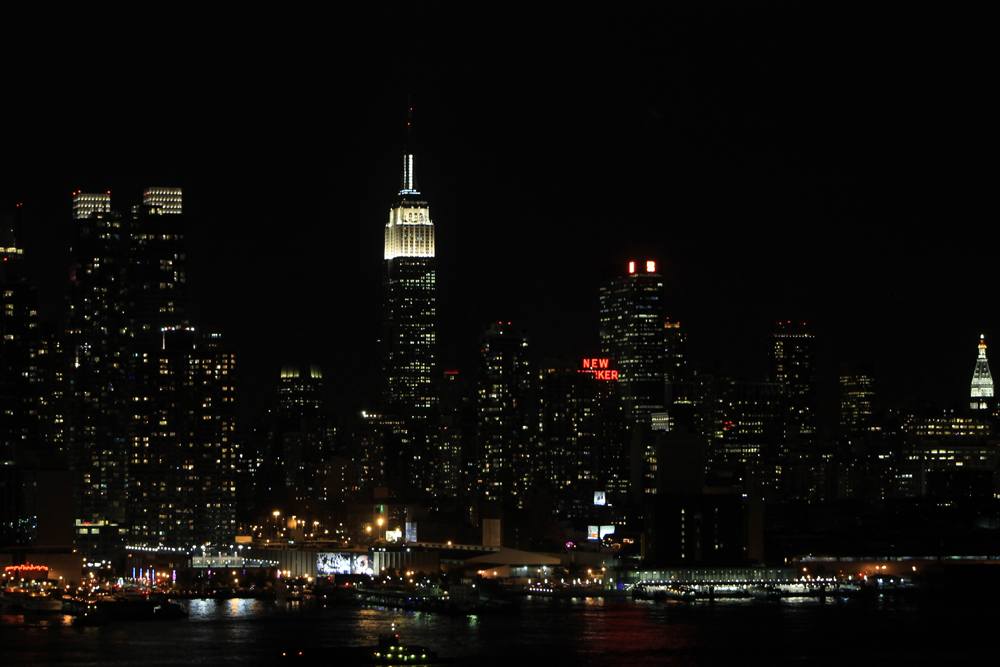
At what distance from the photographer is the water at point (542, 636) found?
263ft

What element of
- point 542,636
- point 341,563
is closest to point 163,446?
point 341,563

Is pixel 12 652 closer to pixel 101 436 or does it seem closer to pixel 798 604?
pixel 798 604

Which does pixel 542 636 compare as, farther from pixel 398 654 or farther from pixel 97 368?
pixel 97 368

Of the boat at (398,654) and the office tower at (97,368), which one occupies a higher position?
the office tower at (97,368)

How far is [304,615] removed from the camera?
105 meters

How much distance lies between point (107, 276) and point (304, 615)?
315 ft

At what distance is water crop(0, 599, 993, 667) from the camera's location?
80250 millimetres

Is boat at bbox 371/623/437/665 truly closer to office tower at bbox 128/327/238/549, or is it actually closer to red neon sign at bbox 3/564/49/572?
red neon sign at bbox 3/564/49/572

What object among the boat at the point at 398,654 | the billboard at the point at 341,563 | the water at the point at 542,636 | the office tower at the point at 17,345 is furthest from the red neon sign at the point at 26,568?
the boat at the point at 398,654

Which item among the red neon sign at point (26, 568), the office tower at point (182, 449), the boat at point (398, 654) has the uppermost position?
the office tower at point (182, 449)

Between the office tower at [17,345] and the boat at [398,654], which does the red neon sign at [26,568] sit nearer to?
the office tower at [17,345]

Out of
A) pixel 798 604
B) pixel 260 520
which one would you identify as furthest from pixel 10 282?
pixel 798 604

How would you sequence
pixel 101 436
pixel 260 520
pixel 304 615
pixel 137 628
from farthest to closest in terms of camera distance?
pixel 260 520
pixel 101 436
pixel 304 615
pixel 137 628

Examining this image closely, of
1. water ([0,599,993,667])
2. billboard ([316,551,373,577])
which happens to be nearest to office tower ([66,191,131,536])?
billboard ([316,551,373,577])
